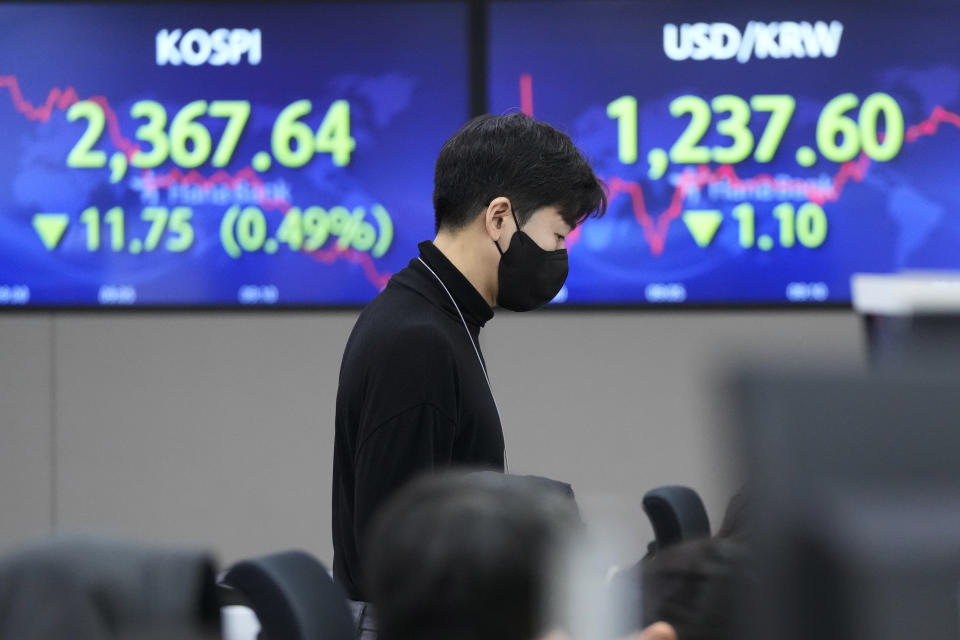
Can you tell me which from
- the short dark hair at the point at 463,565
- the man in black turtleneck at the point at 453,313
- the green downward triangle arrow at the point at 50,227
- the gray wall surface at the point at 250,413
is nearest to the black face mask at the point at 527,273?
the man in black turtleneck at the point at 453,313

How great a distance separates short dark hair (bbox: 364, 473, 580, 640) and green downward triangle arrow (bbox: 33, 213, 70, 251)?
10.3ft

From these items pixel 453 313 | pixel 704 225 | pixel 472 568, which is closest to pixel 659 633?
pixel 472 568

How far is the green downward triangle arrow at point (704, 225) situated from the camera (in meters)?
3.53

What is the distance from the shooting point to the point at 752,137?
3541 millimetres

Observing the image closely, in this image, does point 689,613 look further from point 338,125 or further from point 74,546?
point 338,125

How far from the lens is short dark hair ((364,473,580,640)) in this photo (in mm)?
657

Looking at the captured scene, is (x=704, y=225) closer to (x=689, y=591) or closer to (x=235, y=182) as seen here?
(x=235, y=182)

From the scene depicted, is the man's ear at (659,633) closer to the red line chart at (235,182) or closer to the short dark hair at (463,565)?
the short dark hair at (463,565)

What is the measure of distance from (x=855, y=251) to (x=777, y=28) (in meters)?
0.67

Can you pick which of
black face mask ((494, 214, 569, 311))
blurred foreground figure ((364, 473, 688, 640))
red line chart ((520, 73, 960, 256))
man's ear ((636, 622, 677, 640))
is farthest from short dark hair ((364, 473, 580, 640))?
red line chart ((520, 73, 960, 256))

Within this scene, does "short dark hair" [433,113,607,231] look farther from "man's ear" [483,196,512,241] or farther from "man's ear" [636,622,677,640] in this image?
"man's ear" [636,622,677,640]

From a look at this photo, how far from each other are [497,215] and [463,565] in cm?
121

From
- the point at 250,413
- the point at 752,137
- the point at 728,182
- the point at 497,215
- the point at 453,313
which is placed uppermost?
the point at 752,137

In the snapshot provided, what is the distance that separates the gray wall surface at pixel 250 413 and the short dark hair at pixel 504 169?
5.88ft
